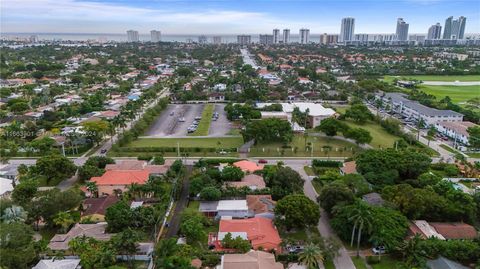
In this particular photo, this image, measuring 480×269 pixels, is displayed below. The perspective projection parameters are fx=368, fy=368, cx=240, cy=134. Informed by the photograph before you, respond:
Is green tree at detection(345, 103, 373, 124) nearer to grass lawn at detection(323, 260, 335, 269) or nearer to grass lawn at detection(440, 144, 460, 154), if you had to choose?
grass lawn at detection(440, 144, 460, 154)

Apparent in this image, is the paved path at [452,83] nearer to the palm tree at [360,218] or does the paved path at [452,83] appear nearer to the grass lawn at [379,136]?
the grass lawn at [379,136]

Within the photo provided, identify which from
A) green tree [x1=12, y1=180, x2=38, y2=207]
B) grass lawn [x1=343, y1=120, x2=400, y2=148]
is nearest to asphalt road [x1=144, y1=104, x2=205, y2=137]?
green tree [x1=12, y1=180, x2=38, y2=207]

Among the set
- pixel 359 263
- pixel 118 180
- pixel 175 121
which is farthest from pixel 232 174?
pixel 175 121

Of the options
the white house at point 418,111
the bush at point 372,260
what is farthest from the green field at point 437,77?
the bush at point 372,260

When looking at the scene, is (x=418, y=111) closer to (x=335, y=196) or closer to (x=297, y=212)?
(x=335, y=196)

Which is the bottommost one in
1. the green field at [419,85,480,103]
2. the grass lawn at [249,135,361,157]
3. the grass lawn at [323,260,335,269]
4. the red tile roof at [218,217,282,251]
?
the grass lawn at [323,260,335,269]

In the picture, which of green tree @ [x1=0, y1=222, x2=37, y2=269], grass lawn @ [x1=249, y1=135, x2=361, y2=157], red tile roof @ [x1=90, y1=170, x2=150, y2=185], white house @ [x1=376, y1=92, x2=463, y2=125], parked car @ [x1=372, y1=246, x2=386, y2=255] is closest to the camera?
green tree @ [x1=0, y1=222, x2=37, y2=269]

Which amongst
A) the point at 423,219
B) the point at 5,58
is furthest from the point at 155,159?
the point at 5,58

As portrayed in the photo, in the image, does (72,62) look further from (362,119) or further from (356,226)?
(356,226)
